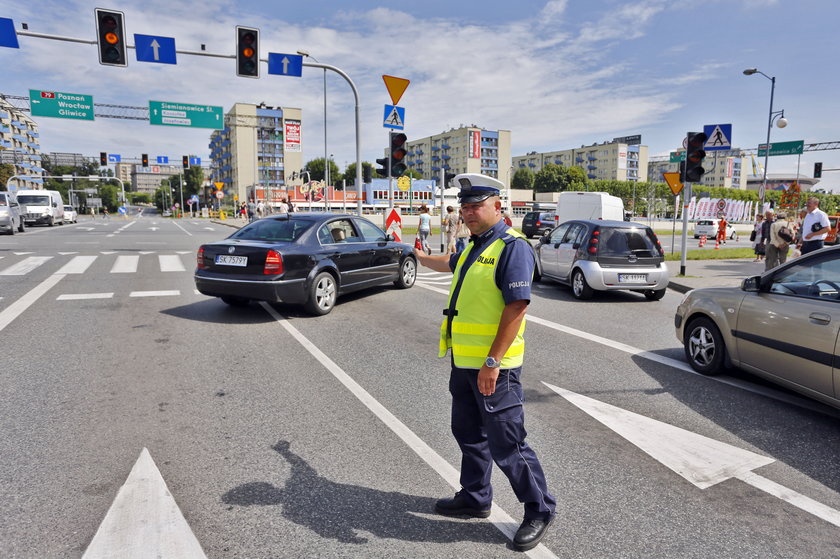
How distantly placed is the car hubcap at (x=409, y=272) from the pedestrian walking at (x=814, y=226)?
26.6 ft

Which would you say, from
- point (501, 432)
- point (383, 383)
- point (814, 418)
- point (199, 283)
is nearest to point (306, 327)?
point (199, 283)

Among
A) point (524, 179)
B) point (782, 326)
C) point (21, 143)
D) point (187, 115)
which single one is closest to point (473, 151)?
point (524, 179)

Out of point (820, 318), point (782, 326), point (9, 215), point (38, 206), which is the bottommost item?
point (782, 326)

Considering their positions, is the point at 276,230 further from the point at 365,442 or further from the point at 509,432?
the point at 509,432

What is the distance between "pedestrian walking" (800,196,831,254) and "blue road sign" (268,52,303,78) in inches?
522

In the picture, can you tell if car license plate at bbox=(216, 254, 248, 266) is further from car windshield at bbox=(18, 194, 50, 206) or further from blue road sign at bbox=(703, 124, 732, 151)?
car windshield at bbox=(18, 194, 50, 206)

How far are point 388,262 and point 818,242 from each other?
355 inches

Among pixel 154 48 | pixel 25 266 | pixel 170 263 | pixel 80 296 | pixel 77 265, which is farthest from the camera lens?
pixel 170 263

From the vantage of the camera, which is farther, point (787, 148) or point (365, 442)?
point (787, 148)

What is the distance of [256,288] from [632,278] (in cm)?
666

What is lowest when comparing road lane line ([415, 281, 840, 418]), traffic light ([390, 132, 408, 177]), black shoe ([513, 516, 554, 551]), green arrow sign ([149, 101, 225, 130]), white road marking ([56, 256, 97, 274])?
road lane line ([415, 281, 840, 418])

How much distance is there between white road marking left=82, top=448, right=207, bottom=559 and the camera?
2465mm

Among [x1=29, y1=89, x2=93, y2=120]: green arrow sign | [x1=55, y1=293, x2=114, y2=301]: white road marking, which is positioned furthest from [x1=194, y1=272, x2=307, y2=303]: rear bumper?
[x1=29, y1=89, x2=93, y2=120]: green arrow sign

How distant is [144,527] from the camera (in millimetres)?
2656
